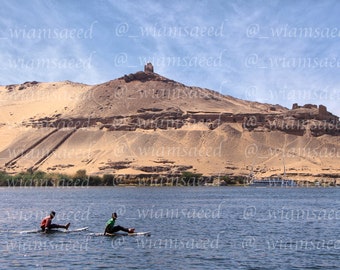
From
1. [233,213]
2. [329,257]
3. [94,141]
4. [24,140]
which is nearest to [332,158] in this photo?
[94,141]

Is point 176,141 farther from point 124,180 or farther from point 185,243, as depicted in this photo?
point 185,243

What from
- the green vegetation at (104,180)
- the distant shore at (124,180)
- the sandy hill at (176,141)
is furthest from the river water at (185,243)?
the sandy hill at (176,141)

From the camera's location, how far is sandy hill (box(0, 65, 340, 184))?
149875 millimetres

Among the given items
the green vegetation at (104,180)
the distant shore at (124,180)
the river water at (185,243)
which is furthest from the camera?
the distant shore at (124,180)

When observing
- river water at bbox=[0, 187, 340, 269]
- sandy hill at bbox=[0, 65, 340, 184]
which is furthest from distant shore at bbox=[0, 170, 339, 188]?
river water at bbox=[0, 187, 340, 269]

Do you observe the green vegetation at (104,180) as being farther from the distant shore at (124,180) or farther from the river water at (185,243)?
the river water at (185,243)

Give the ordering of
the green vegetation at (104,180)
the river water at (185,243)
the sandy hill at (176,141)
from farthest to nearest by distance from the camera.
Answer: the sandy hill at (176,141), the green vegetation at (104,180), the river water at (185,243)

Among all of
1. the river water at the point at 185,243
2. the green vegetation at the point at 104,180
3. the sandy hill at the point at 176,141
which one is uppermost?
the sandy hill at the point at 176,141

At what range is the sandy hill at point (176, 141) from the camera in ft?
492

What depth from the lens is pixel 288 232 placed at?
121 feet

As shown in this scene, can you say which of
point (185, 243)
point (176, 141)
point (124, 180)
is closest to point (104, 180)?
point (124, 180)

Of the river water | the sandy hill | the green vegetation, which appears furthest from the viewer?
the sandy hill

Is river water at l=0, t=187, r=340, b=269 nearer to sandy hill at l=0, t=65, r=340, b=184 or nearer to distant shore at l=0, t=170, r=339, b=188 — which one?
distant shore at l=0, t=170, r=339, b=188

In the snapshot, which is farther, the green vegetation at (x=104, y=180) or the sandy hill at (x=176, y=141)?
the sandy hill at (x=176, y=141)
